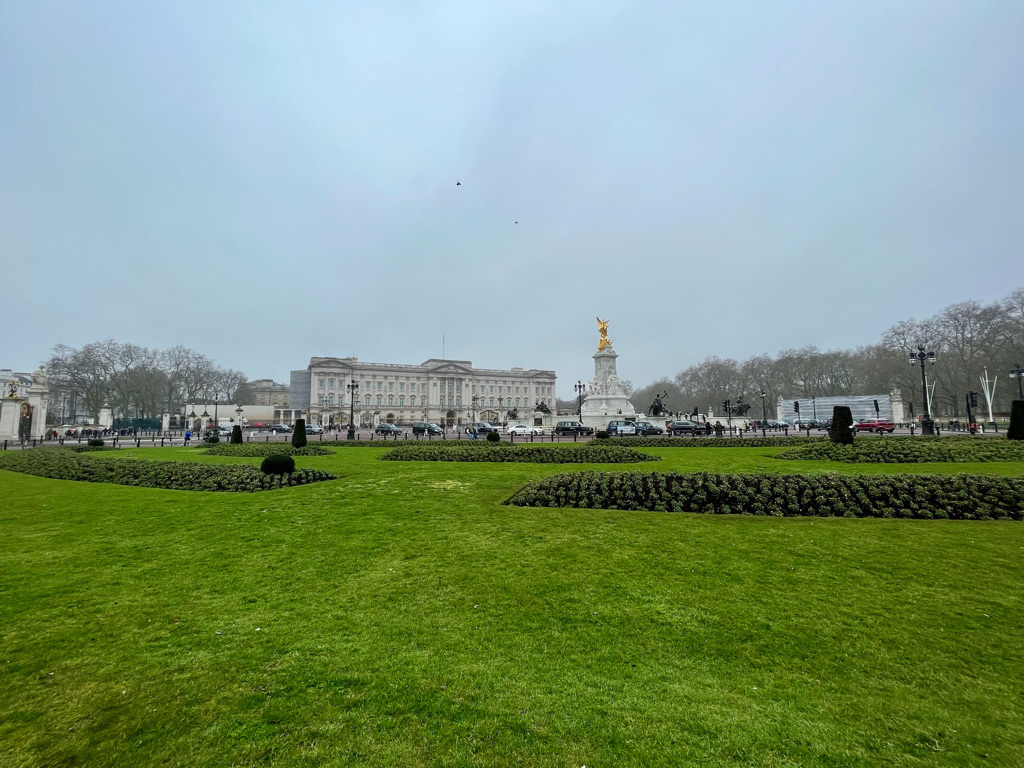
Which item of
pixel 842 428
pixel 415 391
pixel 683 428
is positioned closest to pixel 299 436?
pixel 842 428

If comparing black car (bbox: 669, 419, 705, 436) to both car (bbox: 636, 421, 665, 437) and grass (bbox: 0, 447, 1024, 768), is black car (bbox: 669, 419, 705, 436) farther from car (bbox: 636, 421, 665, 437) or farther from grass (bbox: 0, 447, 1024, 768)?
grass (bbox: 0, 447, 1024, 768)

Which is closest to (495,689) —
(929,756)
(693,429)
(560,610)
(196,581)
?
(560,610)

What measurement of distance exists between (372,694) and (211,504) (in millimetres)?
8953

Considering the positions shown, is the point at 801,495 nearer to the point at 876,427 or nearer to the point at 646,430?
Answer: the point at 646,430

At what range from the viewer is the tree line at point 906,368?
192 ft

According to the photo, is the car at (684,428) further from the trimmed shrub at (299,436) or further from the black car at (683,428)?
the trimmed shrub at (299,436)

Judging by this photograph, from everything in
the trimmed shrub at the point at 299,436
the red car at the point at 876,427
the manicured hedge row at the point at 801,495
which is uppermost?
the trimmed shrub at the point at 299,436

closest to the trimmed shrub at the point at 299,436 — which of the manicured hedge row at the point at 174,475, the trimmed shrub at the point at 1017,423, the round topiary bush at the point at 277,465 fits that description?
the manicured hedge row at the point at 174,475

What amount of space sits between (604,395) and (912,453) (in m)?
39.0

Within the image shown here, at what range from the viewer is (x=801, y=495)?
9.50 m

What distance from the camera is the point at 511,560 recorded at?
20.6 feet

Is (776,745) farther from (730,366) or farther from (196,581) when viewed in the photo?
(730,366)

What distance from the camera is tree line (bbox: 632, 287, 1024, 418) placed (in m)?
58.5

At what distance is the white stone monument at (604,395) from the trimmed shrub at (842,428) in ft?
104
